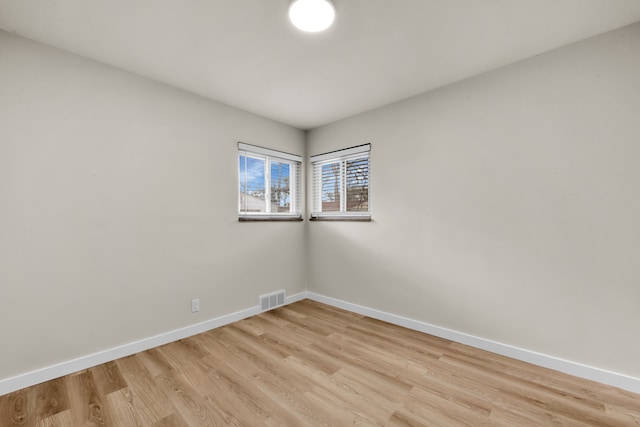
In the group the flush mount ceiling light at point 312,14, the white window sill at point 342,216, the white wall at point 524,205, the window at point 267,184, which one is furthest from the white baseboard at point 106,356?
the flush mount ceiling light at point 312,14

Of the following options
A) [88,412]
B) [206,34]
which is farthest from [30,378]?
[206,34]

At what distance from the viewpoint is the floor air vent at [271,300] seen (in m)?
3.40

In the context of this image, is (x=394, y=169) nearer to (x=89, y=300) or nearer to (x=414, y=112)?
(x=414, y=112)

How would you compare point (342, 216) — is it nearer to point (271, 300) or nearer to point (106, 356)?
point (271, 300)

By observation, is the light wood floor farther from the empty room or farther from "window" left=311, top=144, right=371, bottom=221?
"window" left=311, top=144, right=371, bottom=221

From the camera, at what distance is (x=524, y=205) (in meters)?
2.25

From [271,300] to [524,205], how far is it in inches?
114

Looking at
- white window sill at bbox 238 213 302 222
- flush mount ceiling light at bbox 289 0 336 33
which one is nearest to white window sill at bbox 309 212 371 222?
white window sill at bbox 238 213 302 222

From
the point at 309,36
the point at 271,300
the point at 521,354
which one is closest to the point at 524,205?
the point at 521,354

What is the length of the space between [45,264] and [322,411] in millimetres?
2256

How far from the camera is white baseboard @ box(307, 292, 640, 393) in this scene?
6.19 ft

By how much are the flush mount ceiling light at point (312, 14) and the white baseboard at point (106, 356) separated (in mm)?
2858

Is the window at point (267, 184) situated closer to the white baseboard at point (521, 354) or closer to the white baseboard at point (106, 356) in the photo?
the white baseboard at point (106, 356)

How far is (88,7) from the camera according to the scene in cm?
168
